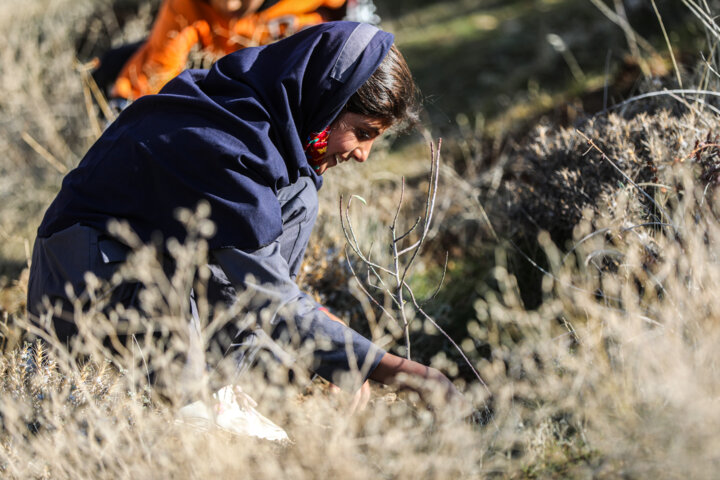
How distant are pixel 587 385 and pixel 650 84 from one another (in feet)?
5.91

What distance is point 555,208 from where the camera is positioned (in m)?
2.52

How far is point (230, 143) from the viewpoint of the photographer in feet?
5.91

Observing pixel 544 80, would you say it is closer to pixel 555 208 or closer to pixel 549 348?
pixel 555 208

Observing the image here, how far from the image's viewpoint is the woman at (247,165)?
178 cm

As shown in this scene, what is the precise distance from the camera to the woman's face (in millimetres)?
1966

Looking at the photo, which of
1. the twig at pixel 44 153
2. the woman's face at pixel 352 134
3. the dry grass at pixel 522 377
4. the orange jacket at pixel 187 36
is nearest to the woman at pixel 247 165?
the woman's face at pixel 352 134

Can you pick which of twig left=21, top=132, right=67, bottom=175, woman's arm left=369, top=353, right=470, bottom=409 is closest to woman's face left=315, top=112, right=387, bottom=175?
woman's arm left=369, top=353, right=470, bottom=409

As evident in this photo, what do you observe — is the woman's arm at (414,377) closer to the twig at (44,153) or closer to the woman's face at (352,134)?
the woman's face at (352,134)

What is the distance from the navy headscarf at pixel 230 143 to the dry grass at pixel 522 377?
0.15 m

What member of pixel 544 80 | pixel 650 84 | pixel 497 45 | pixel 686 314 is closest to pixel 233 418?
pixel 686 314

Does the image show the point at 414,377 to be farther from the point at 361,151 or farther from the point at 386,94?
the point at 386,94

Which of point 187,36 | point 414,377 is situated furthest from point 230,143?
point 187,36

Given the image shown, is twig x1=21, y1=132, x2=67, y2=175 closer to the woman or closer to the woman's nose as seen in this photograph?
the woman

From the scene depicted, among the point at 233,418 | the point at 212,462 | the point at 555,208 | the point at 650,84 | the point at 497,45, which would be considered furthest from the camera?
the point at 497,45
